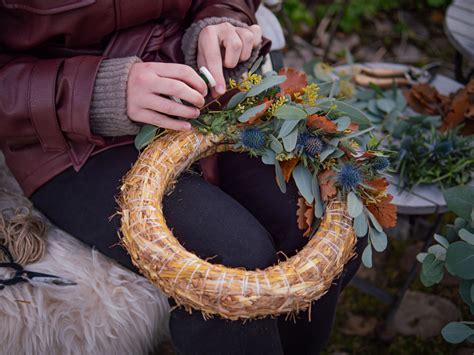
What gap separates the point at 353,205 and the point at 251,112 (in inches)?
9.3

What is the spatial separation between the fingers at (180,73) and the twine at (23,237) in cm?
38

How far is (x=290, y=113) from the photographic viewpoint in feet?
2.82

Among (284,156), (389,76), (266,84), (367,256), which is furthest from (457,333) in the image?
(389,76)

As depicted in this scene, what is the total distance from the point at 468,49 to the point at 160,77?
1.01m

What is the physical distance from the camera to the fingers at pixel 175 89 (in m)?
0.87

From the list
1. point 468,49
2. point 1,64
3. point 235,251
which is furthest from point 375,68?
point 1,64

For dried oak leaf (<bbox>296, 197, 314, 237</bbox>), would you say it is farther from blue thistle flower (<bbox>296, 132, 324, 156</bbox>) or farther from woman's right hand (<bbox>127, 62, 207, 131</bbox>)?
woman's right hand (<bbox>127, 62, 207, 131</bbox>)

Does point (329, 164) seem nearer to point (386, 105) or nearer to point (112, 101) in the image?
point (112, 101)

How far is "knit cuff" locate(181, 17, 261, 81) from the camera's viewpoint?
1.02 meters

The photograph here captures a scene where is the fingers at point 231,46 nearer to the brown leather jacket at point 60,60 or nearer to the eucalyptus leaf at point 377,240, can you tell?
the brown leather jacket at point 60,60

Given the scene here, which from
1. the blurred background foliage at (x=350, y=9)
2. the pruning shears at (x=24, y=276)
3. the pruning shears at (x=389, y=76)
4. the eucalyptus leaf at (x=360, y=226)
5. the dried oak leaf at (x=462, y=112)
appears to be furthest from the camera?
the blurred background foliage at (x=350, y=9)

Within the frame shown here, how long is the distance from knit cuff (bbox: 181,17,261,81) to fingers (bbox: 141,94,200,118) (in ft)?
0.61

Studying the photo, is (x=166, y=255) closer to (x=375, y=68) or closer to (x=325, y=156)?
(x=325, y=156)

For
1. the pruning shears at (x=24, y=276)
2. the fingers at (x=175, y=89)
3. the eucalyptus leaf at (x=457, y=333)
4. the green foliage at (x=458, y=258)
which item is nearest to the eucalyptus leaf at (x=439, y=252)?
the green foliage at (x=458, y=258)
